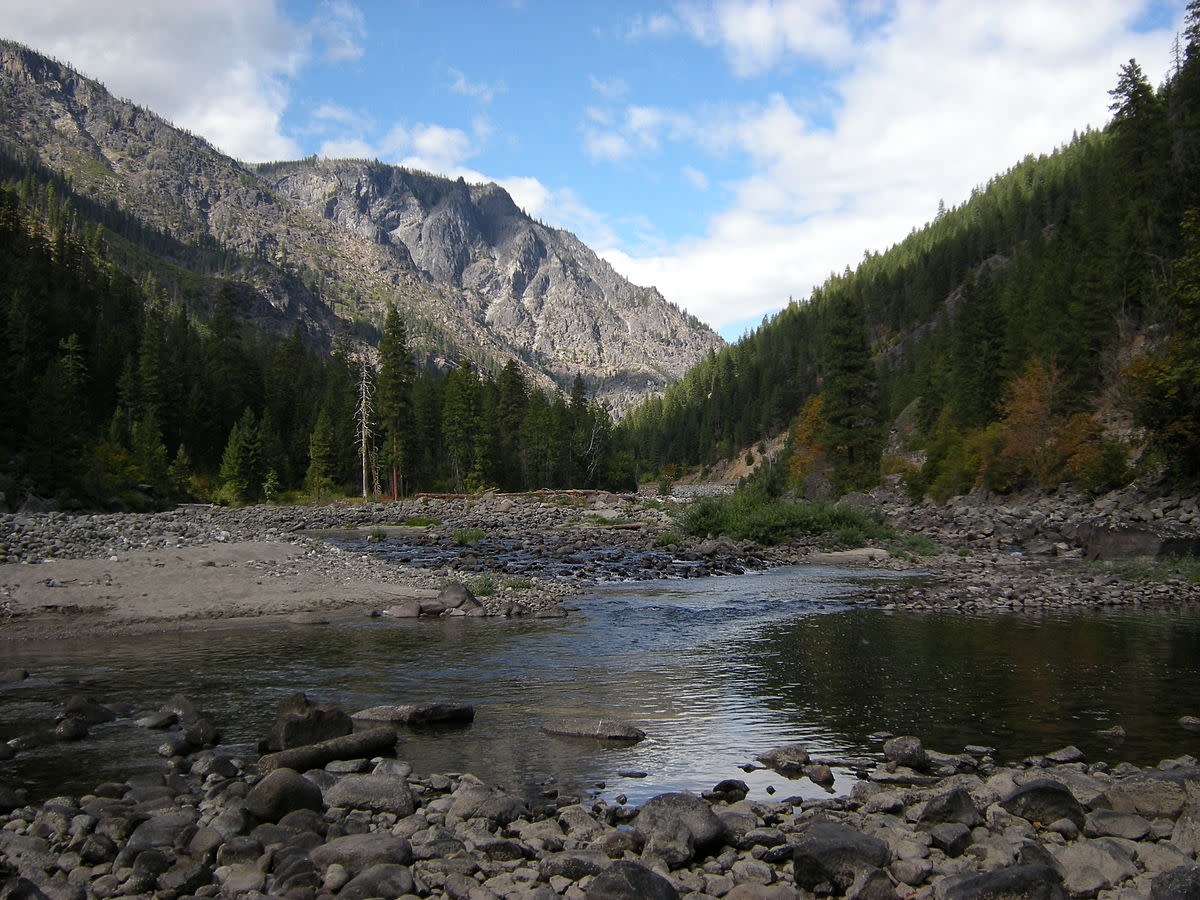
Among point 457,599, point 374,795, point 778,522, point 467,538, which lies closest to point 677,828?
point 374,795

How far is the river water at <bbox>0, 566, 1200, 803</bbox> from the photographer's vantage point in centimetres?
926

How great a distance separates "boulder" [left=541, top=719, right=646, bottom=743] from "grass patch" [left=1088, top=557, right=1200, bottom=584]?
2146 cm

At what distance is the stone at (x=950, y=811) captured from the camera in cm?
698

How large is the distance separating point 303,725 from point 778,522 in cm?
3316

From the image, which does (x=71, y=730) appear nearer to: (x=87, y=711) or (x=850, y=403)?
(x=87, y=711)

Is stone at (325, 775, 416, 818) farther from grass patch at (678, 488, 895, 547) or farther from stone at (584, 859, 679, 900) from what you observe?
grass patch at (678, 488, 895, 547)

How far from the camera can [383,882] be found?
5887 mm

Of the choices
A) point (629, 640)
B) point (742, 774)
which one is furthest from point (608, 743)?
point (629, 640)

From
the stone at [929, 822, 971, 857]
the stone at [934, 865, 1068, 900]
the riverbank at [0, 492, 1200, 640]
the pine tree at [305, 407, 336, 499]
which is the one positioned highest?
the pine tree at [305, 407, 336, 499]

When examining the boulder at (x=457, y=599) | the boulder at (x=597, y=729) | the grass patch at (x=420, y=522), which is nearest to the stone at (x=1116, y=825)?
the boulder at (x=597, y=729)

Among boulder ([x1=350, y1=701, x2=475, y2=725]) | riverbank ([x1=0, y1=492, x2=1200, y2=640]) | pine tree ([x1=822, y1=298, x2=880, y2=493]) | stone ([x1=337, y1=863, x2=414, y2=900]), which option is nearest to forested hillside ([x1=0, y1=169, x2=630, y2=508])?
riverbank ([x1=0, y1=492, x2=1200, y2=640])

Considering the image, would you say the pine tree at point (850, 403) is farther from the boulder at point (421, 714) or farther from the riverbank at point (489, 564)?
the boulder at point (421, 714)

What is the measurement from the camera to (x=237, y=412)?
95375 mm

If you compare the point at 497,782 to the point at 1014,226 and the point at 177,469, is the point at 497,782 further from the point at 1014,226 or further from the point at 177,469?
the point at 1014,226
